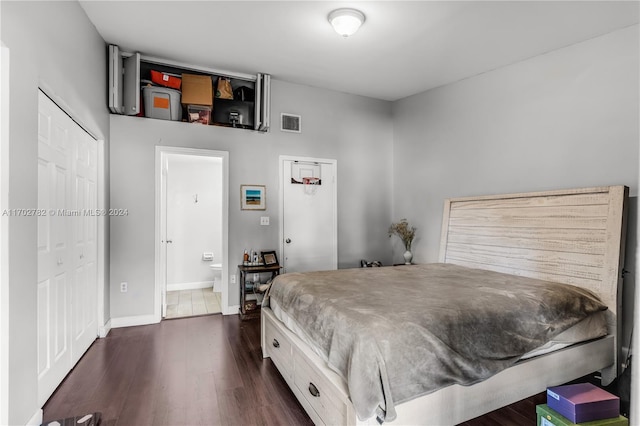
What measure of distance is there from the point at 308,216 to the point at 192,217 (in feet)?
8.08

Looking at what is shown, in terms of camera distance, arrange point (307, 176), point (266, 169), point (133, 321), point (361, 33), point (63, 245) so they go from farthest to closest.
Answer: point (307, 176) < point (266, 169) < point (133, 321) < point (361, 33) < point (63, 245)

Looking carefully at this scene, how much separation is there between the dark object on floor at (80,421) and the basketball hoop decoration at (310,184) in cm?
327

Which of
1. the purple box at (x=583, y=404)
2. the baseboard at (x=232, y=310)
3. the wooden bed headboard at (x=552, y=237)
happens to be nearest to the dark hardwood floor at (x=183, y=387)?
the purple box at (x=583, y=404)

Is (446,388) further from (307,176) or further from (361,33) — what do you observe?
(307,176)

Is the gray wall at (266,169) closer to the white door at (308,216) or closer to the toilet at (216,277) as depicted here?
the white door at (308,216)

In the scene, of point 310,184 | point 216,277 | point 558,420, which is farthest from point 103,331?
point 558,420

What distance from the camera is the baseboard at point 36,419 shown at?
6.13 feet

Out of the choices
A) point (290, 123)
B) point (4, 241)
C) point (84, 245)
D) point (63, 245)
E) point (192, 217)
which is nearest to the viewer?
point (4, 241)

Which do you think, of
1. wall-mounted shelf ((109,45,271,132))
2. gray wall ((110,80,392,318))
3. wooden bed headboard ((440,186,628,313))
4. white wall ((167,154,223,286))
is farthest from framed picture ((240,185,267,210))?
wooden bed headboard ((440,186,628,313))

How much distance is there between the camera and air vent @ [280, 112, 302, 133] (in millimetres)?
4488

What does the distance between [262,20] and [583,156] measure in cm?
315

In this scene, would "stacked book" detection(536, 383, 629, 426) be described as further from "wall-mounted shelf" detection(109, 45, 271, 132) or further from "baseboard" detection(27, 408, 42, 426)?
"wall-mounted shelf" detection(109, 45, 271, 132)

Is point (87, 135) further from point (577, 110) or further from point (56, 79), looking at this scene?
point (577, 110)

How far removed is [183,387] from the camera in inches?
94.1
